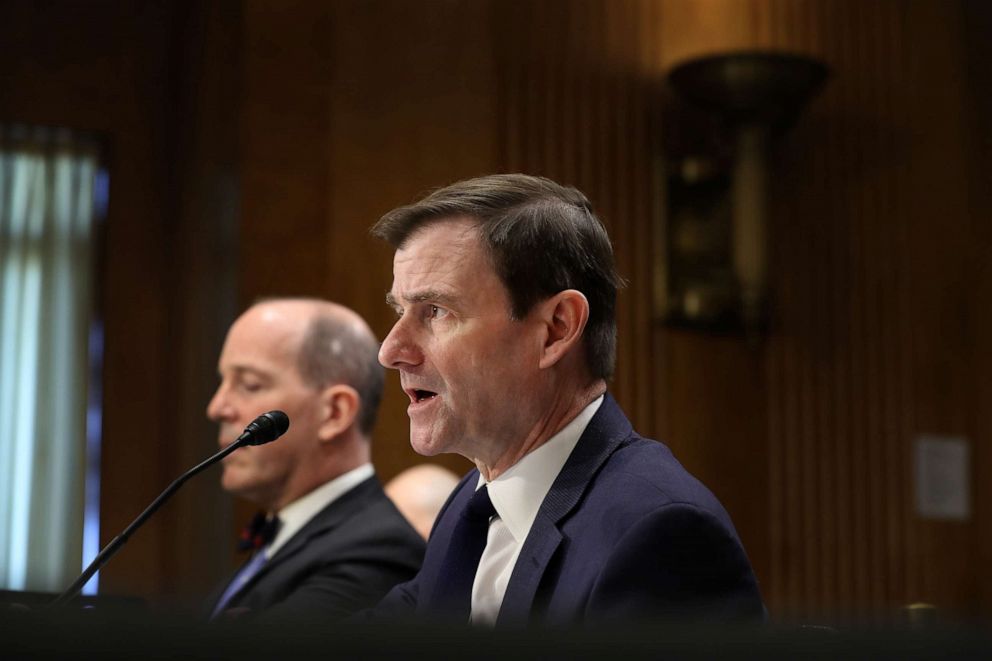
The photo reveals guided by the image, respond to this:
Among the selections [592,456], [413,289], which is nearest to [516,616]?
[592,456]

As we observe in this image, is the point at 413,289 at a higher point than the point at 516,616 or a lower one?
higher

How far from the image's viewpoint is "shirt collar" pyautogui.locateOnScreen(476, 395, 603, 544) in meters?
1.87

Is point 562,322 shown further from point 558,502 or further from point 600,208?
point 600,208

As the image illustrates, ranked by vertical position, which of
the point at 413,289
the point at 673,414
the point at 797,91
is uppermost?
the point at 797,91

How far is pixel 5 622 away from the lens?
1.30 ft

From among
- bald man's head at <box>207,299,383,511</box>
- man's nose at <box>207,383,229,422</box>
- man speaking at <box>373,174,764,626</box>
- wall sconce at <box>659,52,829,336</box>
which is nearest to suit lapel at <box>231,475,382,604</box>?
bald man's head at <box>207,299,383,511</box>

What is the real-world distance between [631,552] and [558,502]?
0.23 m

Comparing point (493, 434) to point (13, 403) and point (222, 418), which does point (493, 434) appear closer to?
point (222, 418)

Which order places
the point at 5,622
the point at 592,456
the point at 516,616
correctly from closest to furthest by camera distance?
the point at 5,622 → the point at 516,616 → the point at 592,456

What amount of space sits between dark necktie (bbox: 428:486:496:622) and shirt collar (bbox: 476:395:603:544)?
0.15 feet

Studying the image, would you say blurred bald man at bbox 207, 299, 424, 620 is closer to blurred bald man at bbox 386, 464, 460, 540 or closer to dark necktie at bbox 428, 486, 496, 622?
blurred bald man at bbox 386, 464, 460, 540

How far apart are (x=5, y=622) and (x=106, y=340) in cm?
530

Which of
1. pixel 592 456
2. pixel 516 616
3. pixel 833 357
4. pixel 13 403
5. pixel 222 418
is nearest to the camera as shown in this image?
pixel 516 616

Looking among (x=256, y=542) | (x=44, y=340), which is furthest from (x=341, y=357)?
(x=44, y=340)
